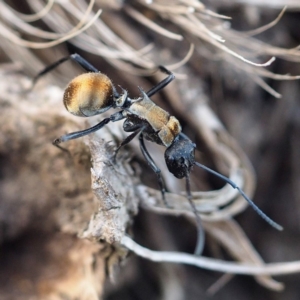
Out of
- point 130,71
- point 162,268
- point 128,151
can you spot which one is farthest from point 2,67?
point 162,268

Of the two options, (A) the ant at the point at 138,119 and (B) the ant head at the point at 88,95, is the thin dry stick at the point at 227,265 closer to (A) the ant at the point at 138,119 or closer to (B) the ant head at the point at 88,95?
(A) the ant at the point at 138,119

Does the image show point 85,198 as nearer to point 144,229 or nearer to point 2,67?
point 144,229

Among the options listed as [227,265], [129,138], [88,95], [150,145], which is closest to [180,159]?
[129,138]

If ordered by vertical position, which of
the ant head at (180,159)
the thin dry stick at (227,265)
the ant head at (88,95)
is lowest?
the thin dry stick at (227,265)

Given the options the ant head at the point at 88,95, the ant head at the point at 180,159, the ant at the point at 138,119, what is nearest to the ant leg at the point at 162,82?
the ant at the point at 138,119

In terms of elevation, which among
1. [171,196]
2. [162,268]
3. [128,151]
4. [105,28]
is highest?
[105,28]

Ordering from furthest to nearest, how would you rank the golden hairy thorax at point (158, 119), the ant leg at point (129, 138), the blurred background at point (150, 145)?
1. the golden hairy thorax at point (158, 119)
2. the blurred background at point (150, 145)
3. the ant leg at point (129, 138)
